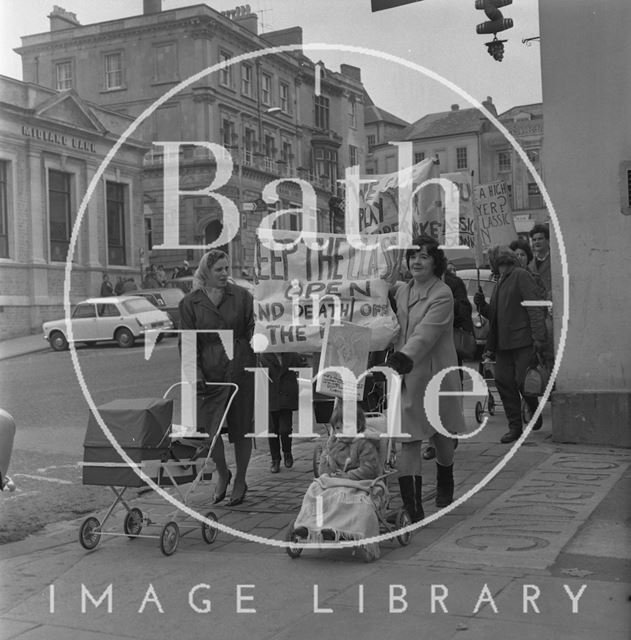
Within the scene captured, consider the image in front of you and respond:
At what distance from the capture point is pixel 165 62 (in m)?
23.1

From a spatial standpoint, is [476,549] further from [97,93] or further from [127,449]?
[97,93]

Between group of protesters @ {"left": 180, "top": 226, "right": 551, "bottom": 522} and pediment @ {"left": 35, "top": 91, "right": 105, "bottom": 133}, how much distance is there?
2523 cm

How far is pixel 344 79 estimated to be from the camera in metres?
8.34

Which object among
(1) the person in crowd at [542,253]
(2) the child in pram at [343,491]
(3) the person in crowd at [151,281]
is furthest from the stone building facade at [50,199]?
(2) the child in pram at [343,491]

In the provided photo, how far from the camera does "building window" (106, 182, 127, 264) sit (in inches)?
1503

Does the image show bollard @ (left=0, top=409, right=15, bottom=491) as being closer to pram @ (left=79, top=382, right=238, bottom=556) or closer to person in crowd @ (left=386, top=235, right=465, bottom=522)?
pram @ (left=79, top=382, right=238, bottom=556)

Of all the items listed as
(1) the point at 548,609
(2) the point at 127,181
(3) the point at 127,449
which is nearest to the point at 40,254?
(2) the point at 127,181

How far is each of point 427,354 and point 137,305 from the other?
68.0 ft

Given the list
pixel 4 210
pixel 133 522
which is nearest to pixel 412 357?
pixel 133 522

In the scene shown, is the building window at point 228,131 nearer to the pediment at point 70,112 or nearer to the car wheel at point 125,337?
the car wheel at point 125,337

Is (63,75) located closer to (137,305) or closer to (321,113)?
(137,305)

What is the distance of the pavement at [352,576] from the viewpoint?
406 centimetres

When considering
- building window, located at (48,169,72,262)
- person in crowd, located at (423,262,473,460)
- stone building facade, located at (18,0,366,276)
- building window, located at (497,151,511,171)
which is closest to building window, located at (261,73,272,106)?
stone building facade, located at (18,0,366,276)

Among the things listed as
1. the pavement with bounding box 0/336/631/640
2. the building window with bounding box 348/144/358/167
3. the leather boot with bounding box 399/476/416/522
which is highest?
the building window with bounding box 348/144/358/167
